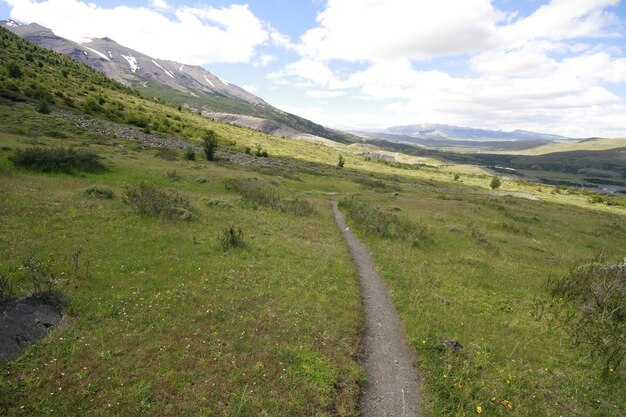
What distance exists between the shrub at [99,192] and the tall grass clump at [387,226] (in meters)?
21.9

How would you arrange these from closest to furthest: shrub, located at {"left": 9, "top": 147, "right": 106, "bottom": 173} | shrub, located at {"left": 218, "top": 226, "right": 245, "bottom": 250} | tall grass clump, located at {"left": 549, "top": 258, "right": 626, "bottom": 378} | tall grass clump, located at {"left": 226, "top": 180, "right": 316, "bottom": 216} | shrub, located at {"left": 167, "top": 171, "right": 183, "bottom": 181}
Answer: tall grass clump, located at {"left": 549, "top": 258, "right": 626, "bottom": 378}, shrub, located at {"left": 218, "top": 226, "right": 245, "bottom": 250}, shrub, located at {"left": 9, "top": 147, "right": 106, "bottom": 173}, tall grass clump, located at {"left": 226, "top": 180, "right": 316, "bottom": 216}, shrub, located at {"left": 167, "top": 171, "right": 183, "bottom": 181}

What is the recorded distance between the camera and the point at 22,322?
11008mm

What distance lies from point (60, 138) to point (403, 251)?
5281cm

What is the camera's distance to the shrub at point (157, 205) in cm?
2395

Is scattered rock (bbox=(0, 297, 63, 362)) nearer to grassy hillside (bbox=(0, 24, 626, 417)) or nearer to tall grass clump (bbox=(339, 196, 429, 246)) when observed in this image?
grassy hillside (bbox=(0, 24, 626, 417))

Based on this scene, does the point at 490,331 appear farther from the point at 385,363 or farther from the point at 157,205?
the point at 157,205

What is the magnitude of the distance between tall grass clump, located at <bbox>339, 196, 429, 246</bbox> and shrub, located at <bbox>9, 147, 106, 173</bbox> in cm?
2873

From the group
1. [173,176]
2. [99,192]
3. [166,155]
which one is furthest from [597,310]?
[166,155]

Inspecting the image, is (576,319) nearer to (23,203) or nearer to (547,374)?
(547,374)

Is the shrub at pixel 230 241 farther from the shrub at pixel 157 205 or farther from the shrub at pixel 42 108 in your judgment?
the shrub at pixel 42 108

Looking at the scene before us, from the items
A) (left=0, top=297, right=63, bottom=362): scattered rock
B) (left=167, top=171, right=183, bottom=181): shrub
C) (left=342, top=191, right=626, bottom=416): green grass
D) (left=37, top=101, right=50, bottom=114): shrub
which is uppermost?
(left=37, top=101, right=50, bottom=114): shrub

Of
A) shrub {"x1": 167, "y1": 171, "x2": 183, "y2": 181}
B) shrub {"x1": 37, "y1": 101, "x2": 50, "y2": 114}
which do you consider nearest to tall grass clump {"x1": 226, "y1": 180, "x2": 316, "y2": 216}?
shrub {"x1": 167, "y1": 171, "x2": 183, "y2": 181}

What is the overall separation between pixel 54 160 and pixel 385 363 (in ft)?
120

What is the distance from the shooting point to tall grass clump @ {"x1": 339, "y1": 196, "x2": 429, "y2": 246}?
3010 cm
